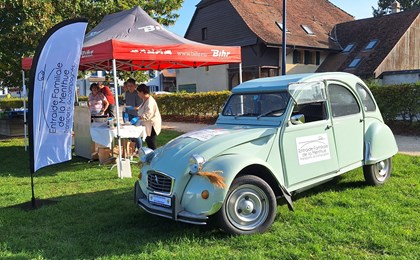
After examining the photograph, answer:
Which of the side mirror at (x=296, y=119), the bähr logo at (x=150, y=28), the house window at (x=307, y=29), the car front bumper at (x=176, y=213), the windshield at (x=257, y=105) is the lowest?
the car front bumper at (x=176, y=213)

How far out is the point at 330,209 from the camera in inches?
205

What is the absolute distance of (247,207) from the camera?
4.42 m

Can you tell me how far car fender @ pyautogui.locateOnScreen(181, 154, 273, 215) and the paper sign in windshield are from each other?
33.9 inches

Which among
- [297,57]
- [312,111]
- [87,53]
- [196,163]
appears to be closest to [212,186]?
[196,163]

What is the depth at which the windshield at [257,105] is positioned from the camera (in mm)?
5238

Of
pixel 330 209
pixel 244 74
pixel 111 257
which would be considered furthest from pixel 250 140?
pixel 244 74

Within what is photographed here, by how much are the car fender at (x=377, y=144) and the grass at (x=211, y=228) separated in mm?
514

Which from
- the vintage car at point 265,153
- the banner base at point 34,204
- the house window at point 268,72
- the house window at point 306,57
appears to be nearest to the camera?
the vintage car at point 265,153

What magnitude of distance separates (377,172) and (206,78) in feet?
100

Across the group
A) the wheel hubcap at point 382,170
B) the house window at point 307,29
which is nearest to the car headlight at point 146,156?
the wheel hubcap at point 382,170

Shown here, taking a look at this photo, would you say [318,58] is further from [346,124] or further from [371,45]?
[346,124]

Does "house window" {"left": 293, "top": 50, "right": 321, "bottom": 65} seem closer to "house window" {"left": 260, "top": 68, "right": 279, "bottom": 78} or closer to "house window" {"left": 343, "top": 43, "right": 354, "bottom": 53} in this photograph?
"house window" {"left": 260, "top": 68, "right": 279, "bottom": 78}

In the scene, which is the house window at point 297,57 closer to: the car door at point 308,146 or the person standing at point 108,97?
the person standing at point 108,97

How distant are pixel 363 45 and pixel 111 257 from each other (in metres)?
30.5
